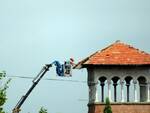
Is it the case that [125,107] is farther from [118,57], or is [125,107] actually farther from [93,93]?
[118,57]

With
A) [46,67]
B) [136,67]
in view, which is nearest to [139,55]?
[136,67]

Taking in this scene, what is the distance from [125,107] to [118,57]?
346cm

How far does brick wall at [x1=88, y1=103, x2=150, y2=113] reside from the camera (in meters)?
64.6

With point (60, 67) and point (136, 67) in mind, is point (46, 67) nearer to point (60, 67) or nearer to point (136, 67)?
point (60, 67)

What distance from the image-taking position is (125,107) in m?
64.8

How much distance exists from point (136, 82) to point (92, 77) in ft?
9.09

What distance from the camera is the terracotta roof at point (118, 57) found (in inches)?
2576

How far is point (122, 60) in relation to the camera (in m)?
65.9

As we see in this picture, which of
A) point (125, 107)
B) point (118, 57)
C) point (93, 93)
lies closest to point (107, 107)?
point (125, 107)

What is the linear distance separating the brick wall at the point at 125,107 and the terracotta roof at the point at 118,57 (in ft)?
8.68

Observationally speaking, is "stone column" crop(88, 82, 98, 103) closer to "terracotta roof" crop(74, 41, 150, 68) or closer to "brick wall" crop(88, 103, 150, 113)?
"brick wall" crop(88, 103, 150, 113)

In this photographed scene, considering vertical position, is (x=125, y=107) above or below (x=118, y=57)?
below

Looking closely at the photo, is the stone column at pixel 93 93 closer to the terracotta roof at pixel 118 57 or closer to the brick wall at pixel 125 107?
the brick wall at pixel 125 107

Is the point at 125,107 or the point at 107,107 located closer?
the point at 107,107
